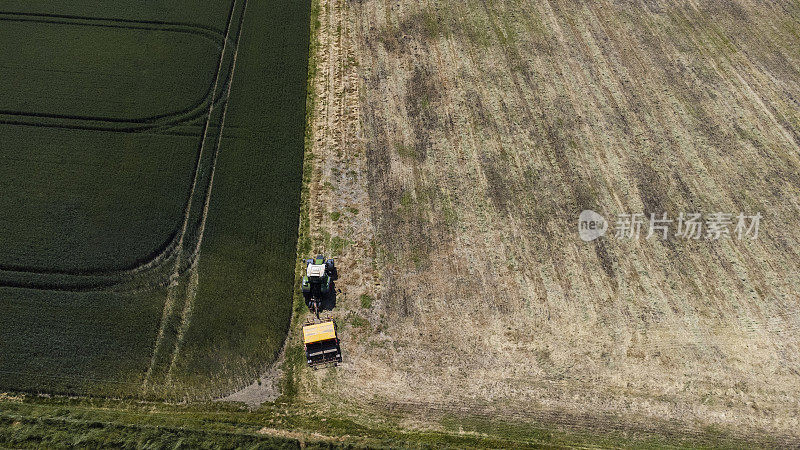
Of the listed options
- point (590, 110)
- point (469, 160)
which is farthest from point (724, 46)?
point (469, 160)

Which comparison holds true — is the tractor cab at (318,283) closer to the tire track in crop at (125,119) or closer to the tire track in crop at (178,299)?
the tire track in crop at (178,299)

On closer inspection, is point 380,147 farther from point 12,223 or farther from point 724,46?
point 724,46

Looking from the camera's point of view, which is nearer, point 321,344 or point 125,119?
point 321,344

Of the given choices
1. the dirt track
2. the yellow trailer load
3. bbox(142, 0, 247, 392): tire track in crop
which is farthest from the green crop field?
the dirt track

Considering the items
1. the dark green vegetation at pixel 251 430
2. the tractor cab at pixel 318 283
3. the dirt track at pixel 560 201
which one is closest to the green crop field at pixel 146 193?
the dark green vegetation at pixel 251 430

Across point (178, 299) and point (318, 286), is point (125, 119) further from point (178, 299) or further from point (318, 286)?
point (318, 286)

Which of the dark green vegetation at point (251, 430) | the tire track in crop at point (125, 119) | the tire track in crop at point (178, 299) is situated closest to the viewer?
the dark green vegetation at point (251, 430)

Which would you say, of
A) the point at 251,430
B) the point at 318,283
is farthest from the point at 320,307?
the point at 251,430
